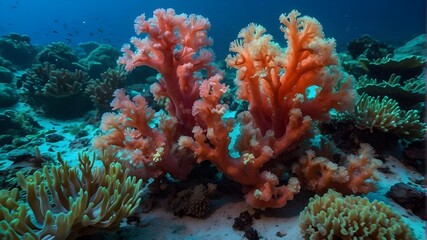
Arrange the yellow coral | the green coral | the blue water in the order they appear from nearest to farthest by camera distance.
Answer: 1. the yellow coral
2. the green coral
3. the blue water

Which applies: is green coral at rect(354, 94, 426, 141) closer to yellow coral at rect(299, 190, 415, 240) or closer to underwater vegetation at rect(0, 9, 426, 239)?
underwater vegetation at rect(0, 9, 426, 239)

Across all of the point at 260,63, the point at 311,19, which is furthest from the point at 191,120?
the point at 311,19

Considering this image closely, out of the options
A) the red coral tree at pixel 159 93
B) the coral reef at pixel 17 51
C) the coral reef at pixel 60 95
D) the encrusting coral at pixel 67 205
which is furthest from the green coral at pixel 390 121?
the coral reef at pixel 17 51

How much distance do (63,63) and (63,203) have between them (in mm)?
11573

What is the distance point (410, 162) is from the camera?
4.29m

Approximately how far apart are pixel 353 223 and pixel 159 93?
286cm

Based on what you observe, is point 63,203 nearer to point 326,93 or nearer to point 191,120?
point 191,120

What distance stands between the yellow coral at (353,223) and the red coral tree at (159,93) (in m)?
1.78

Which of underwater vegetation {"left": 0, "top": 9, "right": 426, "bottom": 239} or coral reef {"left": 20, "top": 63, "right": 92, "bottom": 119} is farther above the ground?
coral reef {"left": 20, "top": 63, "right": 92, "bottom": 119}

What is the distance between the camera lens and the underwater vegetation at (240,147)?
2.73 metres

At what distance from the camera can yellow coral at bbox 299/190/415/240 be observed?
8.41 ft

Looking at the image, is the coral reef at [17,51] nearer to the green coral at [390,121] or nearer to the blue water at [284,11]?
the green coral at [390,121]

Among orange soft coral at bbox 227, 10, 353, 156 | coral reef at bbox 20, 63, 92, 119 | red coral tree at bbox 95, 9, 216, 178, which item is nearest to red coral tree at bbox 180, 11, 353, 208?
orange soft coral at bbox 227, 10, 353, 156

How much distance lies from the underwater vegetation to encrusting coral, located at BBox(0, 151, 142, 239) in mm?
12
